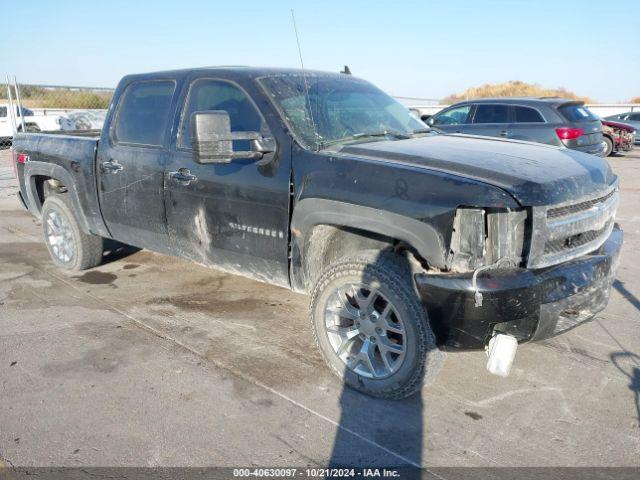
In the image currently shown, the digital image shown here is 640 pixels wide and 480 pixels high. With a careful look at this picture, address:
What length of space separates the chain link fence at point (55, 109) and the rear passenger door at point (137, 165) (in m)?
8.97

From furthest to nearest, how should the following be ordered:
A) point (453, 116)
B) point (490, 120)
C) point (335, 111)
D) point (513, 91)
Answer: point (513, 91), point (453, 116), point (490, 120), point (335, 111)

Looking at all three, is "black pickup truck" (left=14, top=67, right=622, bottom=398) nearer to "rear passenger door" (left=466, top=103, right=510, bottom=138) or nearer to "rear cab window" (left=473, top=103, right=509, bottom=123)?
"rear passenger door" (left=466, top=103, right=510, bottom=138)

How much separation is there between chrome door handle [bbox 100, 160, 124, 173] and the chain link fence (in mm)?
9008

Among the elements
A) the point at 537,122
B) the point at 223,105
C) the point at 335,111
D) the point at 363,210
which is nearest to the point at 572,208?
the point at 363,210

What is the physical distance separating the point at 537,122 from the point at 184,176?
8.09 m

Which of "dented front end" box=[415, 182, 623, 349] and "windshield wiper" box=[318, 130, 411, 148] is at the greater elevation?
"windshield wiper" box=[318, 130, 411, 148]

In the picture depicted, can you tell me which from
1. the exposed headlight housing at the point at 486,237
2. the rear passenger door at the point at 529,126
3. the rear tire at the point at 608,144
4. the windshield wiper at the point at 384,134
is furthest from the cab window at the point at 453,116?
the exposed headlight housing at the point at 486,237

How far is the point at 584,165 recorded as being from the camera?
3.37 meters

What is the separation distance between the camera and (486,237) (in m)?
2.77

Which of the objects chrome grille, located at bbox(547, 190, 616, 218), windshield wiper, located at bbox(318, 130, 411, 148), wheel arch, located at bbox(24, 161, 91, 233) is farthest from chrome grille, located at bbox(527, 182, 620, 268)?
wheel arch, located at bbox(24, 161, 91, 233)

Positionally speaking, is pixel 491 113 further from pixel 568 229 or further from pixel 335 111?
pixel 568 229

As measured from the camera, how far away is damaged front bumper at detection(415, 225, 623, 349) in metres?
2.70

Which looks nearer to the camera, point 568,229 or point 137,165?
point 568,229

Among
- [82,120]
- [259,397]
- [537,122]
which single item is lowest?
[259,397]
